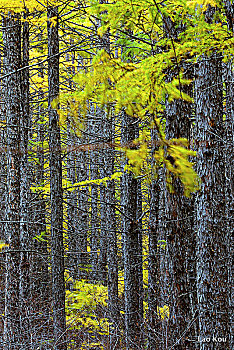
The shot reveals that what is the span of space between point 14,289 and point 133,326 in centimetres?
379

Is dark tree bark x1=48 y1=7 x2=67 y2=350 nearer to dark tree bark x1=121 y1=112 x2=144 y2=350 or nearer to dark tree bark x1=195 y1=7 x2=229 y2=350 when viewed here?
dark tree bark x1=121 y1=112 x2=144 y2=350

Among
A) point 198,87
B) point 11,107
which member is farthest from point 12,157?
point 198,87

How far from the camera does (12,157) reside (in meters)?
7.23

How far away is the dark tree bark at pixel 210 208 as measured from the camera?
552cm

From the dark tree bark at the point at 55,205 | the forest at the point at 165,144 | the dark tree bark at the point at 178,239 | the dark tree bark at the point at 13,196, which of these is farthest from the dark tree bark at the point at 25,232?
the dark tree bark at the point at 178,239

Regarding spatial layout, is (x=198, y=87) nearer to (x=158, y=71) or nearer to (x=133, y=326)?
(x=158, y=71)

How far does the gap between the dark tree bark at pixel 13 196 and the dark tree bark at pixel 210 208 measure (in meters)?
3.59

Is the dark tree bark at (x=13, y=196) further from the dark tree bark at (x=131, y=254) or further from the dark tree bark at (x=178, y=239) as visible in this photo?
the dark tree bark at (x=178, y=239)

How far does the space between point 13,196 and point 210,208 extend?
12.9 feet

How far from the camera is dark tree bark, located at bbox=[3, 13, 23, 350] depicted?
6933 millimetres

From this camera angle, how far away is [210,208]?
18.3ft

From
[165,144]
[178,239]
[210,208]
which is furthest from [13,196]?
[165,144]

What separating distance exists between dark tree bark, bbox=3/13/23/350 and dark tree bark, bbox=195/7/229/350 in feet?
11.8

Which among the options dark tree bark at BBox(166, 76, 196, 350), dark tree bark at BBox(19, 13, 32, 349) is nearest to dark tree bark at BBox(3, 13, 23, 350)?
dark tree bark at BBox(19, 13, 32, 349)
